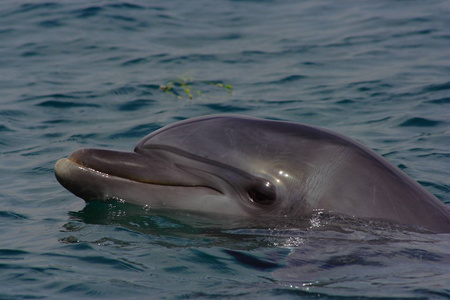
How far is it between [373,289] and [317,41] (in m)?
15.4

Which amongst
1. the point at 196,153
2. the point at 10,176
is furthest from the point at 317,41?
the point at 196,153

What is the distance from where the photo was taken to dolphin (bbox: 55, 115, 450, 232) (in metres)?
7.67

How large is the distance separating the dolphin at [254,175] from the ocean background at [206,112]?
0.22 meters

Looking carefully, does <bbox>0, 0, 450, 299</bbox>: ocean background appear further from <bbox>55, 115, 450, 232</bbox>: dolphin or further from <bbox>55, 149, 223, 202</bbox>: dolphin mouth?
<bbox>55, 149, 223, 202</bbox>: dolphin mouth

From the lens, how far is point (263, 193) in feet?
25.6

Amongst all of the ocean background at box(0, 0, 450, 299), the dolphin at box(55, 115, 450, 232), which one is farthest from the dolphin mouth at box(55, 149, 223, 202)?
the ocean background at box(0, 0, 450, 299)

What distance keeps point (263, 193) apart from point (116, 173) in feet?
5.06

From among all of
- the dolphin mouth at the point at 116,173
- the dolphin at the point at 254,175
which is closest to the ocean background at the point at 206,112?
the dolphin at the point at 254,175

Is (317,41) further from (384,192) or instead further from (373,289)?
(373,289)

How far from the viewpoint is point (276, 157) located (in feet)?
25.6

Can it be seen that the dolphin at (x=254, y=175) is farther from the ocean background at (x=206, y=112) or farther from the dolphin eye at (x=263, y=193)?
the ocean background at (x=206, y=112)

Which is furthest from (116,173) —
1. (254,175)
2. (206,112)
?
(206,112)

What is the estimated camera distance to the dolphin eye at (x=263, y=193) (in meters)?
7.76

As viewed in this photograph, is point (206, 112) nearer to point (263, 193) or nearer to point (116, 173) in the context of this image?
point (116, 173)
